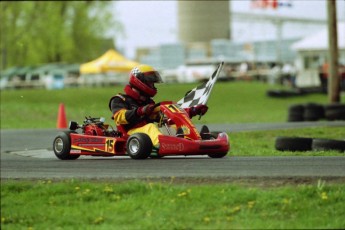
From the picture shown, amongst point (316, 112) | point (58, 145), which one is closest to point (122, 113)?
point (58, 145)

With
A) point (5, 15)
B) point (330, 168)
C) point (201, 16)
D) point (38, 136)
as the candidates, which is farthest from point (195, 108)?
point (201, 16)

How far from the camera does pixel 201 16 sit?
4070 inches

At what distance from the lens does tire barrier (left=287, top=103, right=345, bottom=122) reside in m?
26.0

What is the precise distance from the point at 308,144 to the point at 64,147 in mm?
3377

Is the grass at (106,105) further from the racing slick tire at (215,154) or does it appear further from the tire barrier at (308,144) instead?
the racing slick tire at (215,154)

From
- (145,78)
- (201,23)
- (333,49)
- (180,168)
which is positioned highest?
(201,23)

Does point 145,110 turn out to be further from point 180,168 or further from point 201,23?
point 201,23

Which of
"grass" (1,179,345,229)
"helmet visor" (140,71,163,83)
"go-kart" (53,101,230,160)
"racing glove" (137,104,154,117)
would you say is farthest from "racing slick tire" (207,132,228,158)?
"grass" (1,179,345,229)

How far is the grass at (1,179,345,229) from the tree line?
33.9 metres

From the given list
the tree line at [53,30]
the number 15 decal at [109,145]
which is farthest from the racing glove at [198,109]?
the tree line at [53,30]

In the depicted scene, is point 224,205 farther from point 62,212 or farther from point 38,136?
point 38,136

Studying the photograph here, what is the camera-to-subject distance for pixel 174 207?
27.1ft

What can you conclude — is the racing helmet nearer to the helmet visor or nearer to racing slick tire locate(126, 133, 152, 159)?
the helmet visor

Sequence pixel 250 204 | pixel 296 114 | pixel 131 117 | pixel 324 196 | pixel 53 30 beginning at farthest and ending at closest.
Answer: pixel 53 30
pixel 296 114
pixel 131 117
pixel 324 196
pixel 250 204
